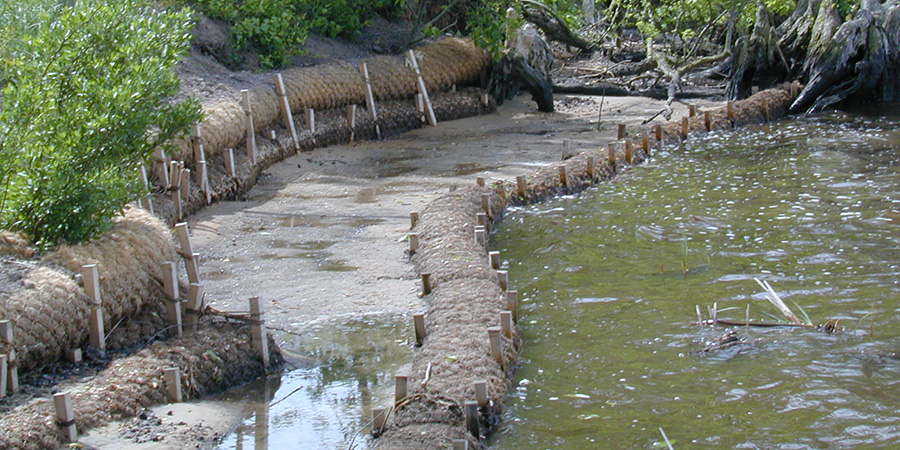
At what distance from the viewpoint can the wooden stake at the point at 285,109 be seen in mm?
14664

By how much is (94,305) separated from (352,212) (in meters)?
5.37

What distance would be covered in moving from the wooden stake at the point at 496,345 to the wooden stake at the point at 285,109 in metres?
8.63

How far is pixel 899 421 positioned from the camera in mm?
6234

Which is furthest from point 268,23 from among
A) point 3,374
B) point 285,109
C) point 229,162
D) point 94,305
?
point 3,374

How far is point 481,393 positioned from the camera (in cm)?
615

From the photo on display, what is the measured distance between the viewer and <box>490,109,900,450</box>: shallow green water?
6.37m

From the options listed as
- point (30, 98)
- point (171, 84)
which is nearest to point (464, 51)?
point (171, 84)

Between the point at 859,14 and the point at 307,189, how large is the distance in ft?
39.0

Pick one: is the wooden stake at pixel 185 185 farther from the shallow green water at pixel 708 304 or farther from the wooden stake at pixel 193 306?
the wooden stake at pixel 193 306

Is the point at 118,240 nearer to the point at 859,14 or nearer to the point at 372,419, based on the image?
the point at 372,419

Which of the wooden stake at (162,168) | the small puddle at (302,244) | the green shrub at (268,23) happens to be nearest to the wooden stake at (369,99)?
the green shrub at (268,23)

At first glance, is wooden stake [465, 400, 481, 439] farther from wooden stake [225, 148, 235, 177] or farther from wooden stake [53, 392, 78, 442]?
wooden stake [225, 148, 235, 177]

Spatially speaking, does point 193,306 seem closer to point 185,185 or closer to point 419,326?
point 419,326

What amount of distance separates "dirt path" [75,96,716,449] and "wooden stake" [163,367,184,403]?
15.5 inches
